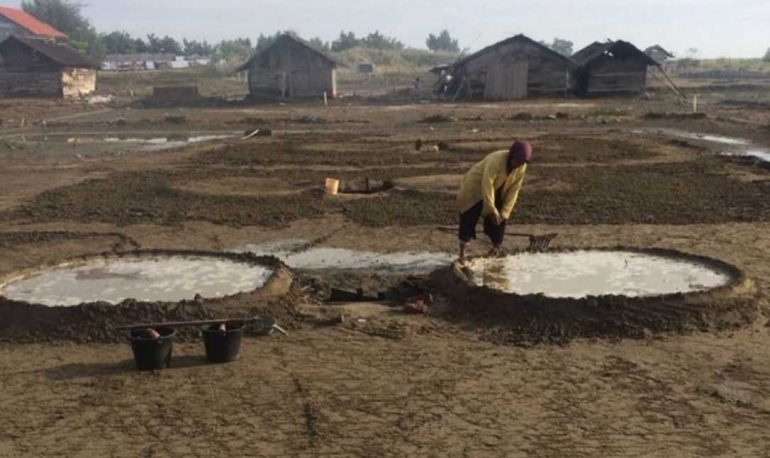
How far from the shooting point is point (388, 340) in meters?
7.00

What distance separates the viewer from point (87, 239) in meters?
11.4

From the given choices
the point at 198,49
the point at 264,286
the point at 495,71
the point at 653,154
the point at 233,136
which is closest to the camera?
the point at 264,286

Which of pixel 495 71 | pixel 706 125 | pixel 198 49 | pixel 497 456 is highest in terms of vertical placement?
pixel 198 49

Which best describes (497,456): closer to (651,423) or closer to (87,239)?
(651,423)

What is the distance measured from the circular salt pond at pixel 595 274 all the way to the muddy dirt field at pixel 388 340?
0.52 meters

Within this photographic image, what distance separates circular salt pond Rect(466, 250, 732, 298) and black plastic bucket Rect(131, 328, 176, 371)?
11.2 ft

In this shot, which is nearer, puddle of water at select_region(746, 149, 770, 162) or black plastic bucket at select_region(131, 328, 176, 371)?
black plastic bucket at select_region(131, 328, 176, 371)

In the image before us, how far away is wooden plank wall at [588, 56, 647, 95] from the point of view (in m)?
46.6

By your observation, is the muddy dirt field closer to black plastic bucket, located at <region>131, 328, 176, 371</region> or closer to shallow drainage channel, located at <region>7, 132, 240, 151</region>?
black plastic bucket, located at <region>131, 328, 176, 371</region>

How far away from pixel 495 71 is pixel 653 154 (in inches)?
1045

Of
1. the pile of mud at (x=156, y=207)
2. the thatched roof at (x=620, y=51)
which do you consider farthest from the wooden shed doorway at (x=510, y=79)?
the pile of mud at (x=156, y=207)

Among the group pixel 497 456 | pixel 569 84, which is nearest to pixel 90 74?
pixel 569 84

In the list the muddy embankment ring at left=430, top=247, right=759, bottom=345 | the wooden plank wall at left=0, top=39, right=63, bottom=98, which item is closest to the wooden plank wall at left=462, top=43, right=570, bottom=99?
the wooden plank wall at left=0, top=39, right=63, bottom=98

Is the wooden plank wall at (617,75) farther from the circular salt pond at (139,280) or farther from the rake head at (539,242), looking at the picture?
the circular salt pond at (139,280)
